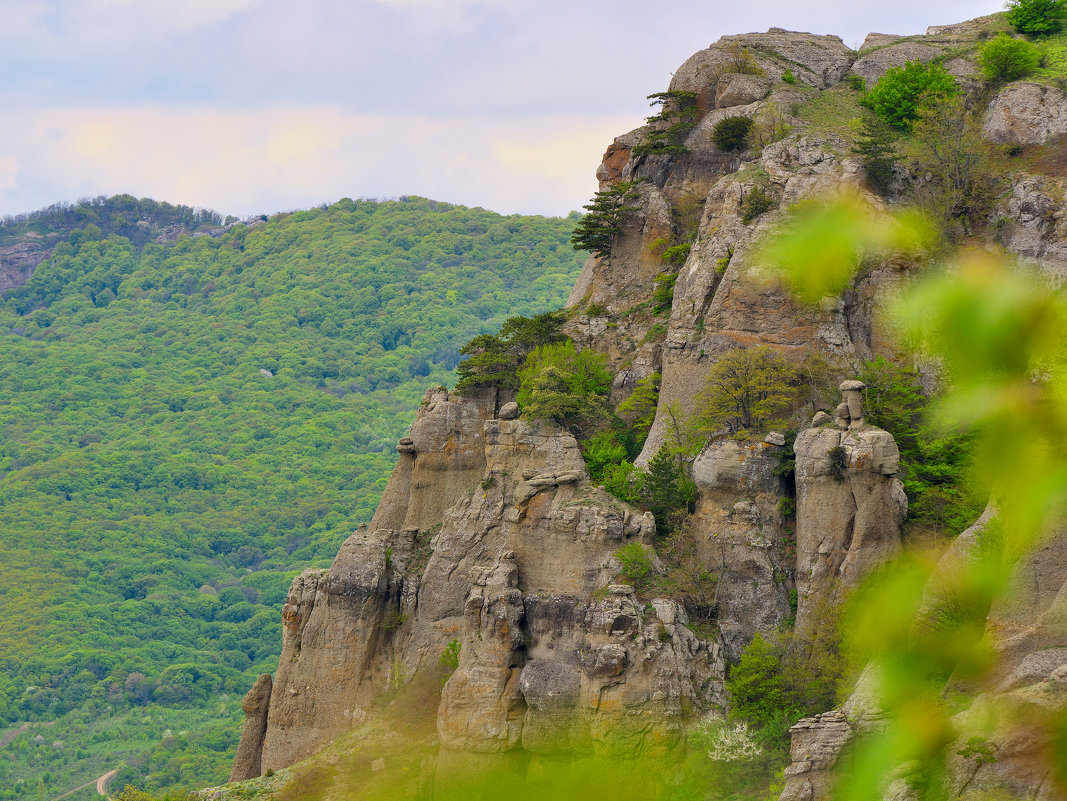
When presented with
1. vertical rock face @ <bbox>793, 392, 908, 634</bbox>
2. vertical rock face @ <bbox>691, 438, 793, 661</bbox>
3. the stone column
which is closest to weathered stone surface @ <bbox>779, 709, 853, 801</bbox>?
vertical rock face @ <bbox>793, 392, 908, 634</bbox>

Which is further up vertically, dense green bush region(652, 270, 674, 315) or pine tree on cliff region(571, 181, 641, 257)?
pine tree on cliff region(571, 181, 641, 257)

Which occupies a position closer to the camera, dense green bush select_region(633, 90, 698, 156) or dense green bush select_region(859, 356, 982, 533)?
dense green bush select_region(859, 356, 982, 533)

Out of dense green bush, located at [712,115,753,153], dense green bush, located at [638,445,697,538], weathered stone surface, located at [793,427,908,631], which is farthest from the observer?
dense green bush, located at [712,115,753,153]

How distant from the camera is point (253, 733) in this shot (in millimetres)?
58500

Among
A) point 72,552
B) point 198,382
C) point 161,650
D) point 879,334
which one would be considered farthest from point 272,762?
point 198,382

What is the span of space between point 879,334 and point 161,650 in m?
88.2

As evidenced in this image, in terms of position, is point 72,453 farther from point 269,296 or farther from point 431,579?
point 431,579

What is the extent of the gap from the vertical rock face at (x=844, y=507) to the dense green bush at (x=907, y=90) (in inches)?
846

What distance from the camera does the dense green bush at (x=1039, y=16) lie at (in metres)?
69.6

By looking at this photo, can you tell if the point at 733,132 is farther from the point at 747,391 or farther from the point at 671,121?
the point at 747,391

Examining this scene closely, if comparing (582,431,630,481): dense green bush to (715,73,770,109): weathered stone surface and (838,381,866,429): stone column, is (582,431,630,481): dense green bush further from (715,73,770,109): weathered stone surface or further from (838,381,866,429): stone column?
(715,73,770,109): weathered stone surface

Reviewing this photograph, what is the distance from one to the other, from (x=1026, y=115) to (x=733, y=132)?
47.5 ft

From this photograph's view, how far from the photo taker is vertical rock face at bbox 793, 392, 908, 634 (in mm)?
46906

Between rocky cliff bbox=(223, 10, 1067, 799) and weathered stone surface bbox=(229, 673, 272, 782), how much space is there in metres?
0.10
